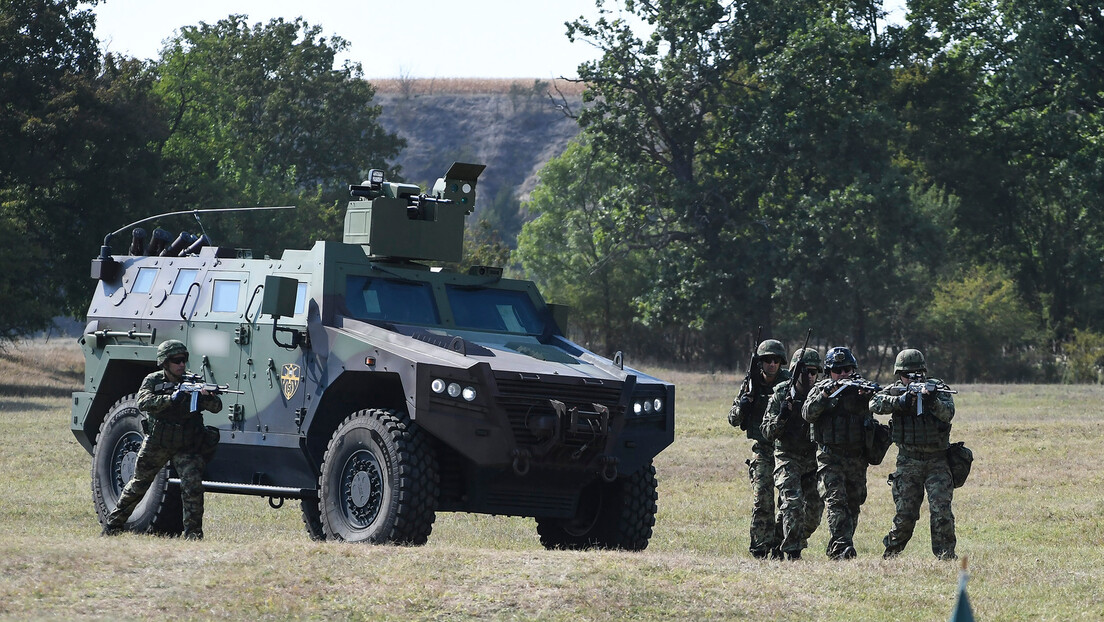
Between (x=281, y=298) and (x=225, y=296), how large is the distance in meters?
1.18

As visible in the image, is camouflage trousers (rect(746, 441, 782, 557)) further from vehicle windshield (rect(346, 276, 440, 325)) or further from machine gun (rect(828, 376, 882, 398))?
vehicle windshield (rect(346, 276, 440, 325))

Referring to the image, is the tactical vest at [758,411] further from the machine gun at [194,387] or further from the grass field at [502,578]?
the machine gun at [194,387]

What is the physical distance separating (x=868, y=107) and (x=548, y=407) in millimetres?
37970

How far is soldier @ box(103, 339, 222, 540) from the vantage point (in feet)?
40.6

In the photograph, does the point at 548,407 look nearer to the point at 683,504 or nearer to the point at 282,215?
the point at 683,504

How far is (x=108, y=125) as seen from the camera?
40.0 meters

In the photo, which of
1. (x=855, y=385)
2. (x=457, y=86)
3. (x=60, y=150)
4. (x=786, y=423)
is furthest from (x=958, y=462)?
(x=457, y=86)

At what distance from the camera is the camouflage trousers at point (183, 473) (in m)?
12.5

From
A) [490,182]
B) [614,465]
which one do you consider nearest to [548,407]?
[614,465]

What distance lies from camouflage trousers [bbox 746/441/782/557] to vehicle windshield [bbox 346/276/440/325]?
2.84m

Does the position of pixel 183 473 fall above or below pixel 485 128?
below

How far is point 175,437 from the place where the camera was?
12391 millimetres

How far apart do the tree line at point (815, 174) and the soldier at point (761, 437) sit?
30.4 meters

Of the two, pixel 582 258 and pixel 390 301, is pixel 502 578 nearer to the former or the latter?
pixel 390 301
